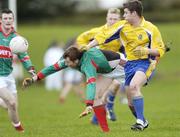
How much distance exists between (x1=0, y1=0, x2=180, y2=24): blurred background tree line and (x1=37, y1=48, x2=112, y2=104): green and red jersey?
4607 centimetres

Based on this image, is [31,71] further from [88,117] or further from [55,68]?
[88,117]

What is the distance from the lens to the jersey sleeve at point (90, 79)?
12202 millimetres

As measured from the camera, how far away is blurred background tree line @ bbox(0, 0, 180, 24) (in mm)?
60656

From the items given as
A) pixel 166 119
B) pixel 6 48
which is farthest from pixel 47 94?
pixel 6 48

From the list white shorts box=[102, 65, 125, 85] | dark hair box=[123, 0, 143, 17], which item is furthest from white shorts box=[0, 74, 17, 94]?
dark hair box=[123, 0, 143, 17]

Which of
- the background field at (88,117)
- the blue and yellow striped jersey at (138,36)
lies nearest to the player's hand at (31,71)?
the background field at (88,117)

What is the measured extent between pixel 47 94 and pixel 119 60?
54.3ft

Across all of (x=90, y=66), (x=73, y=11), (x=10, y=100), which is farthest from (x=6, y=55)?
(x=73, y=11)

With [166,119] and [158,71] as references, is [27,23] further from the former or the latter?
[166,119]

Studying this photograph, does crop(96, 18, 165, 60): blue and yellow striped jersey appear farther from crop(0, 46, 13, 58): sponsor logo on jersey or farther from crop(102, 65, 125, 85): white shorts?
crop(0, 46, 13, 58): sponsor logo on jersey

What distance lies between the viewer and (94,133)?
1308cm

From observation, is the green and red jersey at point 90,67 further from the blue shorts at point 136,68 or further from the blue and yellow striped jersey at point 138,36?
the blue and yellow striped jersey at point 138,36

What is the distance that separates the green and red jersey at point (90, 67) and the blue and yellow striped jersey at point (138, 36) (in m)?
0.66

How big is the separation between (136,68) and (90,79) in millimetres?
1407
